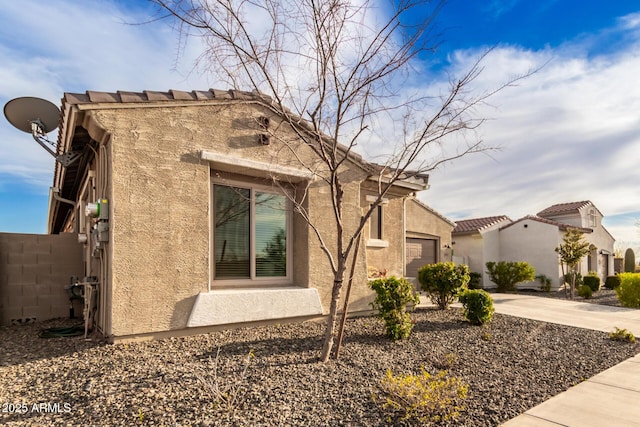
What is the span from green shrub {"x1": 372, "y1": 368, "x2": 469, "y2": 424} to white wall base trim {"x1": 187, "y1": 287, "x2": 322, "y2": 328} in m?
3.44

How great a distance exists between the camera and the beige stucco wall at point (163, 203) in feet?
19.4

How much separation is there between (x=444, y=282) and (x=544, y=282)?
14266 millimetres

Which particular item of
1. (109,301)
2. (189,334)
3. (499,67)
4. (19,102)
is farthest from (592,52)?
(19,102)

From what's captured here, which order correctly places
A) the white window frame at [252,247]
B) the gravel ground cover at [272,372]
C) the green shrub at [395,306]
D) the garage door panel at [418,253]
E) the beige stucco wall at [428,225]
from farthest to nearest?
1. the beige stucco wall at [428,225]
2. the garage door panel at [418,253]
3. the white window frame at [252,247]
4. the green shrub at [395,306]
5. the gravel ground cover at [272,372]

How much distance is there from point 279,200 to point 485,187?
34.4ft

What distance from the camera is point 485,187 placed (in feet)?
49.9

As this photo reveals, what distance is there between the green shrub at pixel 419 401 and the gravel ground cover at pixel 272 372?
140 millimetres

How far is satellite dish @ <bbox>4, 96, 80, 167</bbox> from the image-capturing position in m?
7.60

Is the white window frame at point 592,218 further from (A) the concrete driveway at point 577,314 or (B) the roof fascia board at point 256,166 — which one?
(B) the roof fascia board at point 256,166

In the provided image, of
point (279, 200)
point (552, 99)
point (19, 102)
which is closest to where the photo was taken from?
point (19, 102)

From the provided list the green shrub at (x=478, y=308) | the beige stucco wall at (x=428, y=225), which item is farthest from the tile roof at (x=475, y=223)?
the green shrub at (x=478, y=308)

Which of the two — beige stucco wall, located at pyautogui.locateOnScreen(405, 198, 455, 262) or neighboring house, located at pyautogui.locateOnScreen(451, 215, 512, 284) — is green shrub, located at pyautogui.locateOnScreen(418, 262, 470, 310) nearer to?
beige stucco wall, located at pyautogui.locateOnScreen(405, 198, 455, 262)

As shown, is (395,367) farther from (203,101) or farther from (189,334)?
(203,101)

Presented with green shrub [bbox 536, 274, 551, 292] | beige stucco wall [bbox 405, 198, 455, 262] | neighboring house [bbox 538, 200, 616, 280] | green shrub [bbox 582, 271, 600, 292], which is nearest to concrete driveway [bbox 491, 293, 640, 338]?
beige stucco wall [bbox 405, 198, 455, 262]
